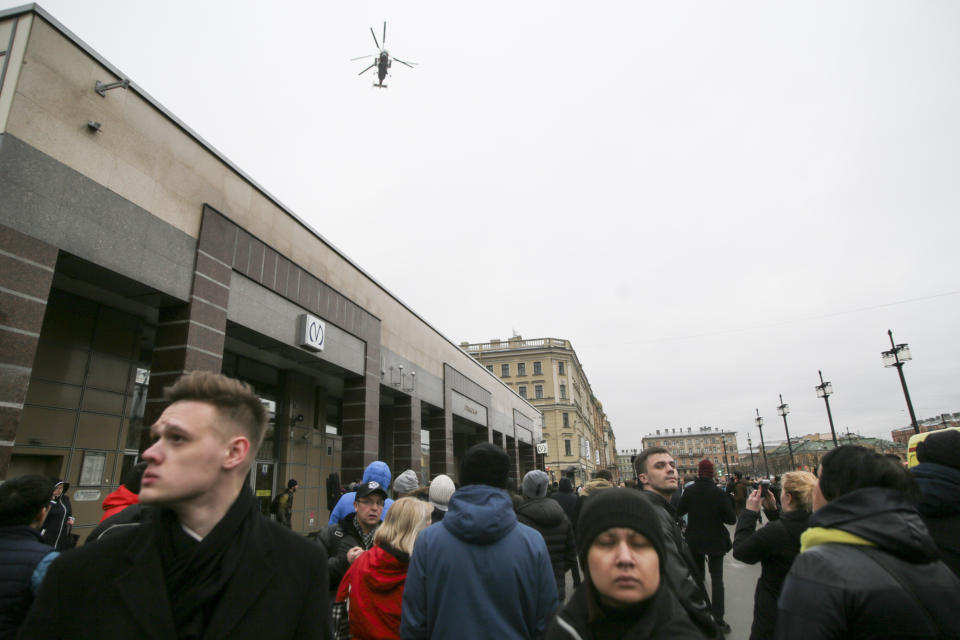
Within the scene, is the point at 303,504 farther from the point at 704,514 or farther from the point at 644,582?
the point at 644,582

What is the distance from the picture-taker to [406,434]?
58.1ft

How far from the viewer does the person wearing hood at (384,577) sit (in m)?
3.12

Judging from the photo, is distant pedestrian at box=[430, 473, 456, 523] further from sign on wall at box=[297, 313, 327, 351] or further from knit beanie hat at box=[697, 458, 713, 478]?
sign on wall at box=[297, 313, 327, 351]

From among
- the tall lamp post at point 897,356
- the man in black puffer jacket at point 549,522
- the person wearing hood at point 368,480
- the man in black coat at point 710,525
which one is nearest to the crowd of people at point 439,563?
the person wearing hood at point 368,480

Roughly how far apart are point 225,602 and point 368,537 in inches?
115

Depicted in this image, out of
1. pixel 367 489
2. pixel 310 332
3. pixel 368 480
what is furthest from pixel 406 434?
pixel 367 489

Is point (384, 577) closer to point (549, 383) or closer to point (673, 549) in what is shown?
point (673, 549)

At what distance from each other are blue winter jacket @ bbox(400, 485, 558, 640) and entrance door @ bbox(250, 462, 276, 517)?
39.9ft

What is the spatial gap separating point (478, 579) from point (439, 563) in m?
0.23

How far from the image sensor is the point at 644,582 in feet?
6.17

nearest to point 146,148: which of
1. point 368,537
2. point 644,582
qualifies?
point 368,537

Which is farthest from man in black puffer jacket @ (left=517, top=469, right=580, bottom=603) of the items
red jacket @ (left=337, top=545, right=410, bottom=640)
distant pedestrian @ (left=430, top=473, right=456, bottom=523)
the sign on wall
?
the sign on wall

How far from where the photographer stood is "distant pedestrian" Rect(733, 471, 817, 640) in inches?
135

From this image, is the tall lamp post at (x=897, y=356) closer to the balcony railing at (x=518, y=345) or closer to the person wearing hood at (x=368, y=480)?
the person wearing hood at (x=368, y=480)
